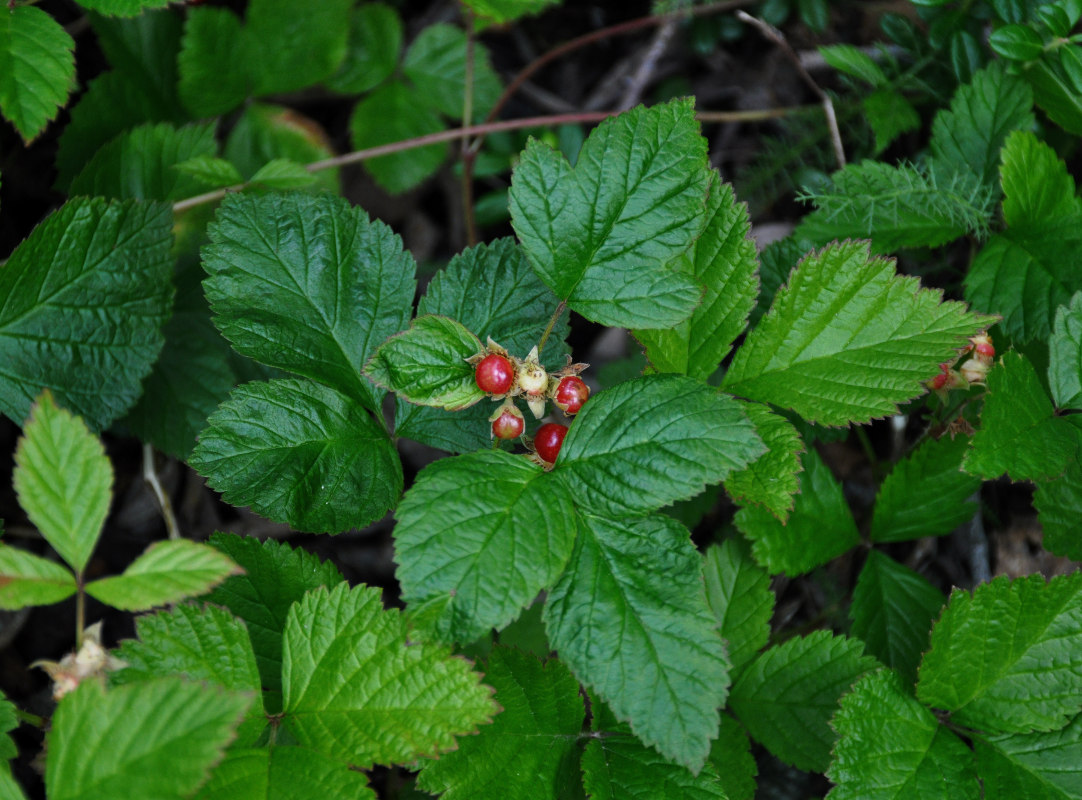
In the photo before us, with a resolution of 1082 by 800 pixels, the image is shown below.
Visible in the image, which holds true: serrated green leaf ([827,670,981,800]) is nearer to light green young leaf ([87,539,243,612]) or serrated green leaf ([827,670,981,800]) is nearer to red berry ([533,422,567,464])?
red berry ([533,422,567,464])

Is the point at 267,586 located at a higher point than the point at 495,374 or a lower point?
lower

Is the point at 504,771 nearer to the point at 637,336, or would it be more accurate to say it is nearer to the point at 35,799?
the point at 637,336

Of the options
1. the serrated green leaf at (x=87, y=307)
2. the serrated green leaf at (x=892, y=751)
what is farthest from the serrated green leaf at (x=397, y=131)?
the serrated green leaf at (x=892, y=751)

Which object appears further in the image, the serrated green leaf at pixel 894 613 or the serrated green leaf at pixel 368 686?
the serrated green leaf at pixel 894 613

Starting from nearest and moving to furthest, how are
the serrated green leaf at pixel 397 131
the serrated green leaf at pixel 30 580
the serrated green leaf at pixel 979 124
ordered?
the serrated green leaf at pixel 30 580 < the serrated green leaf at pixel 979 124 < the serrated green leaf at pixel 397 131

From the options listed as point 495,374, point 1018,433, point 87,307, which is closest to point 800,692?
point 1018,433

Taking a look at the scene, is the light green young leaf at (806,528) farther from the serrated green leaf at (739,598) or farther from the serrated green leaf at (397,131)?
the serrated green leaf at (397,131)

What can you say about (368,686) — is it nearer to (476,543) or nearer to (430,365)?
(476,543)
